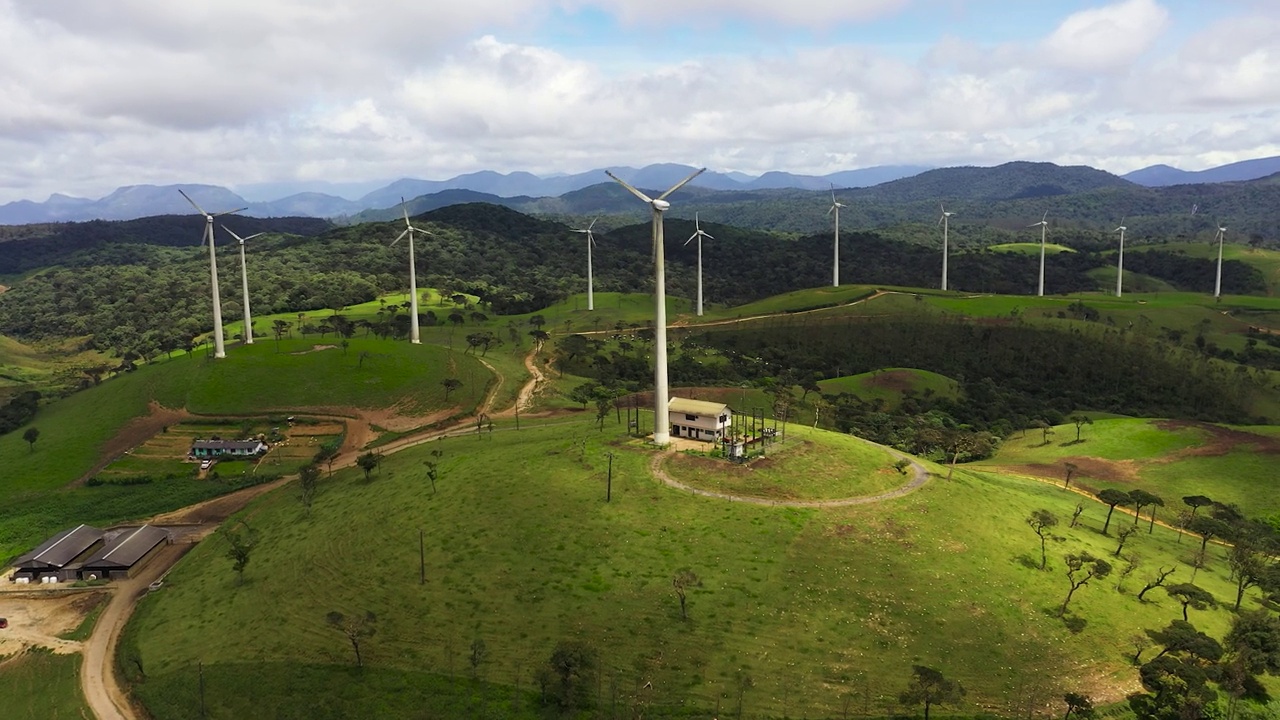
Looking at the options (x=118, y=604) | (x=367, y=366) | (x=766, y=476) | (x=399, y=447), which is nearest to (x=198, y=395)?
(x=367, y=366)

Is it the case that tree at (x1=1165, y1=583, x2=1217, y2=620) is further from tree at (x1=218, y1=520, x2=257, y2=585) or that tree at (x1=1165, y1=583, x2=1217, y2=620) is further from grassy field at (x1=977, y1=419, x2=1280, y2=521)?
tree at (x1=218, y1=520, x2=257, y2=585)

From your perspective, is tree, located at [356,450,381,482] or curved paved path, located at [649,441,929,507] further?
tree, located at [356,450,381,482]

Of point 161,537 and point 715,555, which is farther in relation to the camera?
point 161,537

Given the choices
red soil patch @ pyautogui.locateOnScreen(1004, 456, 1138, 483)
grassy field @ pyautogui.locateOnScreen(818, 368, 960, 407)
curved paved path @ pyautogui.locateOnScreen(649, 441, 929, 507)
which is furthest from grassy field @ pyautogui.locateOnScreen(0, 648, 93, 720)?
grassy field @ pyautogui.locateOnScreen(818, 368, 960, 407)

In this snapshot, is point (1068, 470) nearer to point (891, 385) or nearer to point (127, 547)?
point (891, 385)

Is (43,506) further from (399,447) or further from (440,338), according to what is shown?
(440,338)

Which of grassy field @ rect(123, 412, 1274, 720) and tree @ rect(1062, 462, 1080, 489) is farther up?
grassy field @ rect(123, 412, 1274, 720)

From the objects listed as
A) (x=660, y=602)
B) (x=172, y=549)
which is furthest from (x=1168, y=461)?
(x=172, y=549)
